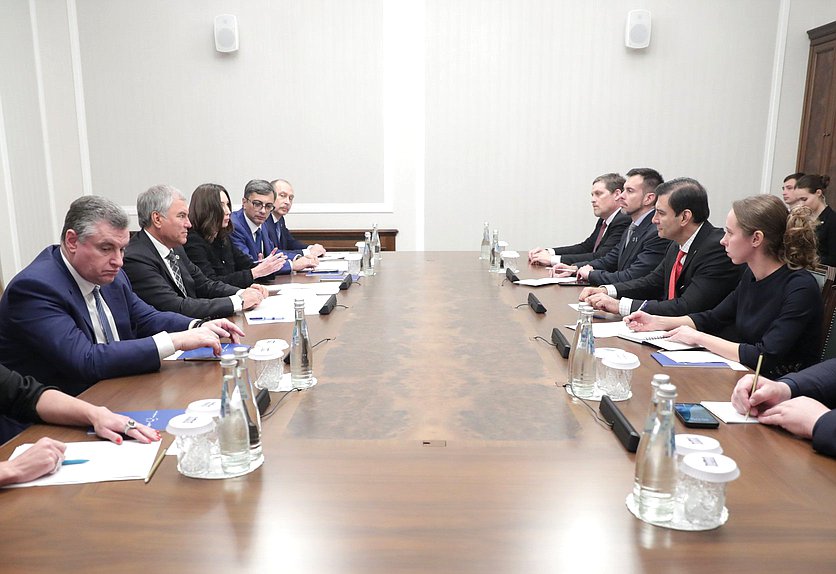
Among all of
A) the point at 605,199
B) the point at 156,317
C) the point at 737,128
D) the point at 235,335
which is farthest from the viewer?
the point at 737,128

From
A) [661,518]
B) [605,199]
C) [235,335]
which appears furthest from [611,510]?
[605,199]

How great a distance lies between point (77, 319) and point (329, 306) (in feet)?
3.56

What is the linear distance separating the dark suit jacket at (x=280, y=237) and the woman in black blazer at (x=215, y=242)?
3.53ft

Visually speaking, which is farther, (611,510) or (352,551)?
(611,510)

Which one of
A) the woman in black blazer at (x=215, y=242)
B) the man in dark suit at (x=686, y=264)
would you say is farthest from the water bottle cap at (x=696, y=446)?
the woman in black blazer at (x=215, y=242)

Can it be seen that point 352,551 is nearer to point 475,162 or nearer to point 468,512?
point 468,512

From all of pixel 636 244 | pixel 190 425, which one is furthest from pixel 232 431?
pixel 636 244

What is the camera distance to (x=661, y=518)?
124cm

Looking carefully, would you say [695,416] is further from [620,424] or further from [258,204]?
[258,204]

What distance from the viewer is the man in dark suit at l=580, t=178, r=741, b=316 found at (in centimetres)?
307

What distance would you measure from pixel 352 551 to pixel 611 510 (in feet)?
1.65

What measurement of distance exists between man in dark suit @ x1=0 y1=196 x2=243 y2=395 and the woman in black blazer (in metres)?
1.42

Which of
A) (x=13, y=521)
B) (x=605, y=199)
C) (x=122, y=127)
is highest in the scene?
(x=122, y=127)

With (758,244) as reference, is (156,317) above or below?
below
